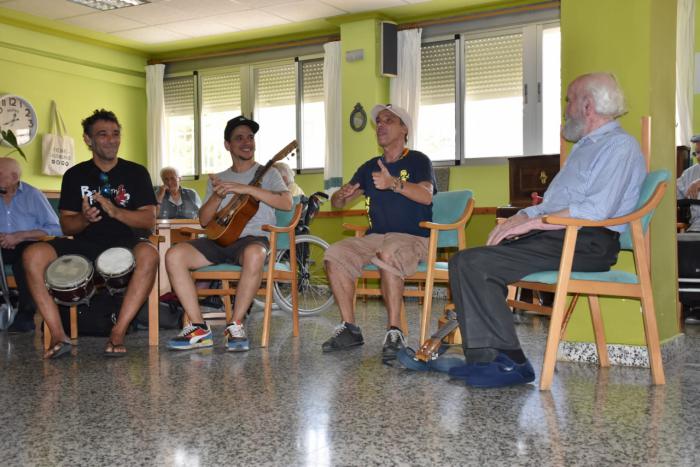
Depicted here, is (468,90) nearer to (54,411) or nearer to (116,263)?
(116,263)

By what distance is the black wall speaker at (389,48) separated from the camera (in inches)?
313

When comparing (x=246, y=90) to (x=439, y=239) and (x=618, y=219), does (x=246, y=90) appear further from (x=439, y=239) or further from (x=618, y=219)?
(x=618, y=219)

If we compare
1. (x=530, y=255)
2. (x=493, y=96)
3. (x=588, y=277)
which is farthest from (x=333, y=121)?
(x=588, y=277)

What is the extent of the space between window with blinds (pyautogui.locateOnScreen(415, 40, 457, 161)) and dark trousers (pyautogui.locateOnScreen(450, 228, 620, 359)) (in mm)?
5077

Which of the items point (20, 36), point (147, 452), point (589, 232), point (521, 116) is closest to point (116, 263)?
point (147, 452)

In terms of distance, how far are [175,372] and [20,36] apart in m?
6.50

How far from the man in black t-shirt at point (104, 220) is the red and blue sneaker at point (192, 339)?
0.25 m

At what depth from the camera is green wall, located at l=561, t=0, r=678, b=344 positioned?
344 cm

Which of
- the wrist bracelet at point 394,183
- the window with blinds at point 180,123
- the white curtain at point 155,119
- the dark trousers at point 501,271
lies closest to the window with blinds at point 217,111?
the window with blinds at point 180,123

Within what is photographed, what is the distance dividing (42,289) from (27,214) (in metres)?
1.09

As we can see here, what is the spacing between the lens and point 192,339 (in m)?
3.98

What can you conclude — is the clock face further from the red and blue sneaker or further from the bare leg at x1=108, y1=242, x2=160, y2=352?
the red and blue sneaker

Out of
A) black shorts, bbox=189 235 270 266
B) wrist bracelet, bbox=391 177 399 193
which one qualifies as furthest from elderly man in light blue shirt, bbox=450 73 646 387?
black shorts, bbox=189 235 270 266

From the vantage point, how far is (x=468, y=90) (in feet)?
25.7
